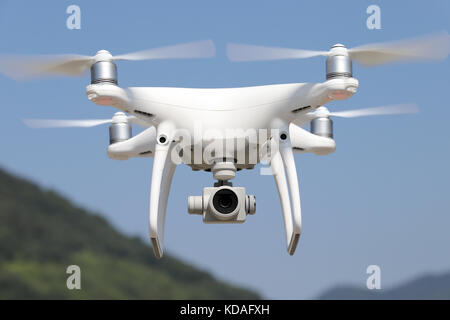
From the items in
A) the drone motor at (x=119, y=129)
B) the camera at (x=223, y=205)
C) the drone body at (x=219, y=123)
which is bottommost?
the camera at (x=223, y=205)

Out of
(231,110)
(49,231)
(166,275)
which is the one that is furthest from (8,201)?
(231,110)

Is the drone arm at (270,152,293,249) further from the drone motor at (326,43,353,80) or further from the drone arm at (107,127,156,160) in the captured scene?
the drone arm at (107,127,156,160)

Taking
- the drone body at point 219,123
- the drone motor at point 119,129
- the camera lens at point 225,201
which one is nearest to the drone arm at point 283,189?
the drone body at point 219,123

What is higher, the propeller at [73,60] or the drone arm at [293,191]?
the propeller at [73,60]

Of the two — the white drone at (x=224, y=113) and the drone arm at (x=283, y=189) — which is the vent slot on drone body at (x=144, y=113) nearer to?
the white drone at (x=224, y=113)

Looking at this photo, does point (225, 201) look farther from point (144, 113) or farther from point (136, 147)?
point (136, 147)

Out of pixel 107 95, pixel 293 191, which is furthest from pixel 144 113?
pixel 293 191

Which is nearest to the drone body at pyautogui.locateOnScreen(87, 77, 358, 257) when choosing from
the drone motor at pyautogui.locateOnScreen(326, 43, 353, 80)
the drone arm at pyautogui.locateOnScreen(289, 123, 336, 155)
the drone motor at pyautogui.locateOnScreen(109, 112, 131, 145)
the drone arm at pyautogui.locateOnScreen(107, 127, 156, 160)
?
the drone motor at pyautogui.locateOnScreen(326, 43, 353, 80)
